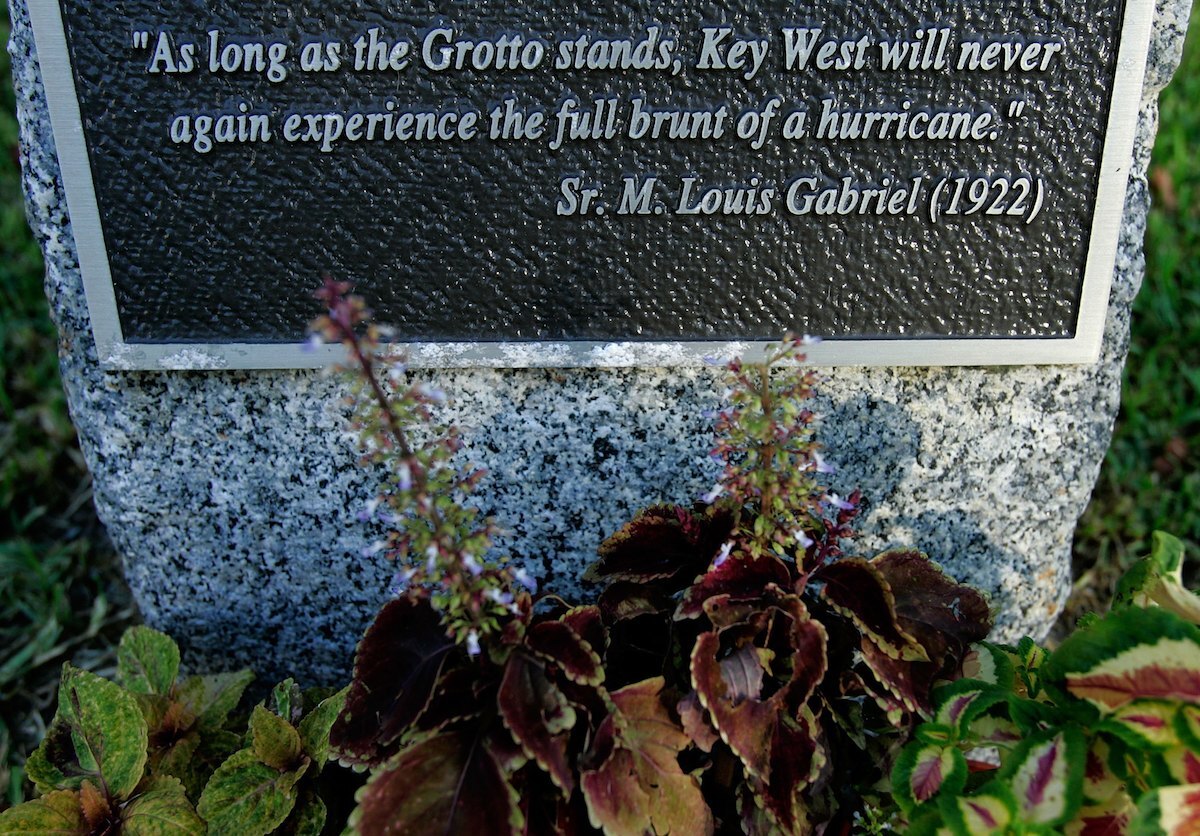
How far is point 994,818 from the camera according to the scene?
1167 millimetres

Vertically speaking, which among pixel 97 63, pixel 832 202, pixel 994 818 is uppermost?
pixel 97 63

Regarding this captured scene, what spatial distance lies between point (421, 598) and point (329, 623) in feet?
1.98

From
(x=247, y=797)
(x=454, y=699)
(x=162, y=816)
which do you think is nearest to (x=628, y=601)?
(x=454, y=699)

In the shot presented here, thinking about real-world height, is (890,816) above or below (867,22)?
below

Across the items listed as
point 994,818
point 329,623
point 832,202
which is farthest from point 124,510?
point 994,818

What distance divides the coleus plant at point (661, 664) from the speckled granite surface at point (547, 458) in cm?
28

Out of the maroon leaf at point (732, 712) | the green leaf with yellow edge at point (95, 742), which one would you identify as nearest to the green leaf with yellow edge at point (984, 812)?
the maroon leaf at point (732, 712)

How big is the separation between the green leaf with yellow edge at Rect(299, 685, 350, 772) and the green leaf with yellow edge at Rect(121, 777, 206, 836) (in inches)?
7.2

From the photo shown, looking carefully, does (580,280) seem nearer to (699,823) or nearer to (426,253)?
(426,253)

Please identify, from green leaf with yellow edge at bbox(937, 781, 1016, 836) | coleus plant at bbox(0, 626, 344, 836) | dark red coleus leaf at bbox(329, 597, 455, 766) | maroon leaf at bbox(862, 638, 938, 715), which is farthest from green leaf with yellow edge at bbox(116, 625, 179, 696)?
green leaf with yellow edge at bbox(937, 781, 1016, 836)

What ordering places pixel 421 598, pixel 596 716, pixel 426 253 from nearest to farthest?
pixel 596 716 < pixel 421 598 < pixel 426 253

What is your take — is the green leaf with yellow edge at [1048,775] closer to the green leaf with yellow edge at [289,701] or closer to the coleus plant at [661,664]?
the coleus plant at [661,664]

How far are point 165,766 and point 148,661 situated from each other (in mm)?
199

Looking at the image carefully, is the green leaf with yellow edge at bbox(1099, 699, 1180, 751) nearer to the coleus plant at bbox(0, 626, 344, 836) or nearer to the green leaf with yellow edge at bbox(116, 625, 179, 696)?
the coleus plant at bbox(0, 626, 344, 836)
